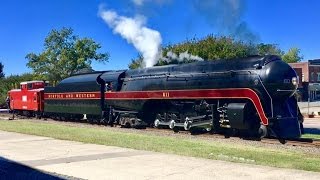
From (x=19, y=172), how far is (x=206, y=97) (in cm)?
919

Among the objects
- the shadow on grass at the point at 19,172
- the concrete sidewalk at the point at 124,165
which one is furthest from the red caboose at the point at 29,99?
the shadow on grass at the point at 19,172

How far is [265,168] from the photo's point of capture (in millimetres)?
9539

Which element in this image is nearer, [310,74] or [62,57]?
[62,57]

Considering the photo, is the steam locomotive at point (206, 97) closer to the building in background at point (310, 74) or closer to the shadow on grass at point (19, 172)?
the shadow on grass at point (19, 172)

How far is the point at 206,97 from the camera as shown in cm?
1745

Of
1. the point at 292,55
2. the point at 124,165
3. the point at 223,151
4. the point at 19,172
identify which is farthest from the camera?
the point at 292,55

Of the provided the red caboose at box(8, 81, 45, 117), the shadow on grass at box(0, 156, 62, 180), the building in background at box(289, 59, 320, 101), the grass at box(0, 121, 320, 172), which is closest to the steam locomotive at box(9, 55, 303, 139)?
the grass at box(0, 121, 320, 172)

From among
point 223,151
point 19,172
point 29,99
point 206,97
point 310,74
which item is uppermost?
point 310,74

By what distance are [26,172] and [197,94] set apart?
30.7 feet

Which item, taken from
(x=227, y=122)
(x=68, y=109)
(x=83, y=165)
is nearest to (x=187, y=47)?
(x=68, y=109)

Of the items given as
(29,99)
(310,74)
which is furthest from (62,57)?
(310,74)

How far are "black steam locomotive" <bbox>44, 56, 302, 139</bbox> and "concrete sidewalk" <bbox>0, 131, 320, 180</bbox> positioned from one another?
5190mm

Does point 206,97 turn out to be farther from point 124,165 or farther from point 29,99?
point 29,99

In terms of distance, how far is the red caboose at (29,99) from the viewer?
103 feet
